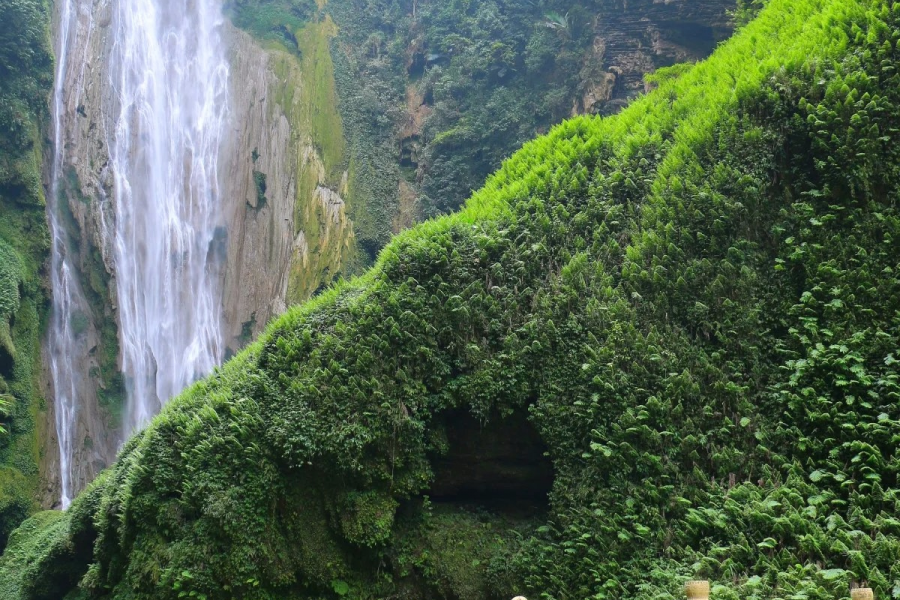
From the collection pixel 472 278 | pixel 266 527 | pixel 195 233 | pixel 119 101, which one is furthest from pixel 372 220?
pixel 266 527

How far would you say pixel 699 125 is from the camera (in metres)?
7.72

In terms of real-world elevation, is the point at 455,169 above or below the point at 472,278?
above

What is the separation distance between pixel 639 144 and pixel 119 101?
19.3m

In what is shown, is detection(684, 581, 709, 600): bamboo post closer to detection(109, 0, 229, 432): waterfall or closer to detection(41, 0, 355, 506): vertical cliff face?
detection(41, 0, 355, 506): vertical cliff face

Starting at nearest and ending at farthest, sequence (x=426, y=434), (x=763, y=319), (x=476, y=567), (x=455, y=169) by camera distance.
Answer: (x=763, y=319) < (x=476, y=567) < (x=426, y=434) < (x=455, y=169)

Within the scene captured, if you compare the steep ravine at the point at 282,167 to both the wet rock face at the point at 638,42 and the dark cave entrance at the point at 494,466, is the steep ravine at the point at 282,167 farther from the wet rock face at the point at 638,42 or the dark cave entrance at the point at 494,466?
the dark cave entrance at the point at 494,466

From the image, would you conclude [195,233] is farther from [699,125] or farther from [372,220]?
[699,125]

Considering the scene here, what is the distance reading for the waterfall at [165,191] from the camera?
1939cm

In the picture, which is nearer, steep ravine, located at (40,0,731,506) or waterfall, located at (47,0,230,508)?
steep ravine, located at (40,0,731,506)

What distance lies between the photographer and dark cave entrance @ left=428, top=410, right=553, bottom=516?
25.8 feet

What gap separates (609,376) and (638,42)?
15166 millimetres

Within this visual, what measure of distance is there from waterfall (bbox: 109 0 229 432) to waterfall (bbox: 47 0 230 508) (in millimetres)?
35

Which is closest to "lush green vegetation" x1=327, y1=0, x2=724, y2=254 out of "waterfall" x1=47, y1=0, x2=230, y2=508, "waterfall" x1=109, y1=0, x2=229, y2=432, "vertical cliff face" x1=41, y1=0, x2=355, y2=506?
"vertical cliff face" x1=41, y1=0, x2=355, y2=506

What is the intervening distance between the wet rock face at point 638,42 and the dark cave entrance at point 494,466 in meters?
12.7
